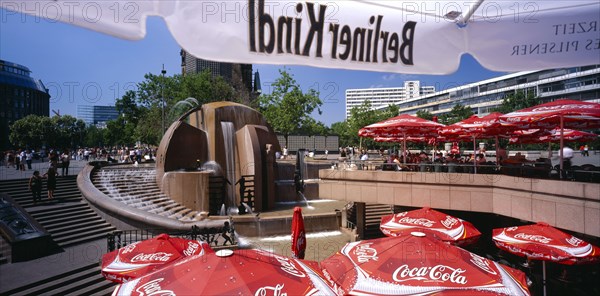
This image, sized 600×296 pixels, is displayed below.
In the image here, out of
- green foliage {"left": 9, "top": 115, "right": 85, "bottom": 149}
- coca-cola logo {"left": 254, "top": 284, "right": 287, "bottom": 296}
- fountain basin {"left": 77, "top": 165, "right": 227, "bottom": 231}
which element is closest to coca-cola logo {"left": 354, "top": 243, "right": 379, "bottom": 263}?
coca-cola logo {"left": 254, "top": 284, "right": 287, "bottom": 296}

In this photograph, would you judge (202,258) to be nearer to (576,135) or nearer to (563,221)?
(563,221)

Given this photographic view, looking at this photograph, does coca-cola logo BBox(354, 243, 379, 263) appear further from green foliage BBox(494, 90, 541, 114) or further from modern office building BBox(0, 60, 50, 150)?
modern office building BBox(0, 60, 50, 150)

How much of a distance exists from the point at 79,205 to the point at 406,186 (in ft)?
53.9

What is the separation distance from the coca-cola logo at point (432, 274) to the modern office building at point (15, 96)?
83463 millimetres

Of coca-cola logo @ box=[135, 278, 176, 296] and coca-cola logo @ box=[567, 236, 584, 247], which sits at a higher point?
coca-cola logo @ box=[135, 278, 176, 296]

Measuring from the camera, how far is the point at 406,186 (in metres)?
13.7

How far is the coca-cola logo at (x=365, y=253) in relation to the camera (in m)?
6.21

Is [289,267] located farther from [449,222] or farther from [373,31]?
[449,222]

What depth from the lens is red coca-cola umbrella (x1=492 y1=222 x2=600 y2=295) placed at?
8.29 m

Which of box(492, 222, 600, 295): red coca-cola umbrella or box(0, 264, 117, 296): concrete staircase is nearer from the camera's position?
box(492, 222, 600, 295): red coca-cola umbrella

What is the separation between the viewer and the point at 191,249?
27.6 ft

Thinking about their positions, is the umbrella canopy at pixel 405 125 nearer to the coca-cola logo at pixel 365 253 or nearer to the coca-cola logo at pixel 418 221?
the coca-cola logo at pixel 418 221

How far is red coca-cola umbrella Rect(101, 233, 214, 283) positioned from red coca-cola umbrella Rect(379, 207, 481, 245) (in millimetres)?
6263

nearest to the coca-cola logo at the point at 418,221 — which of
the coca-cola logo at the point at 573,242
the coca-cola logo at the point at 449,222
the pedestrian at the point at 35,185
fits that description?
the coca-cola logo at the point at 449,222
